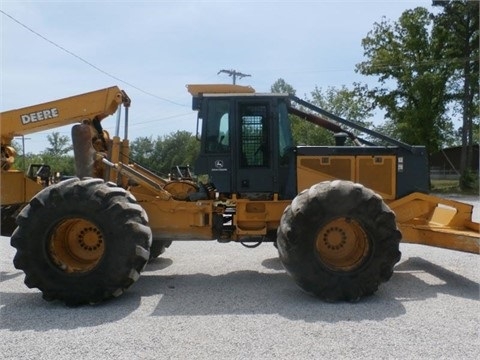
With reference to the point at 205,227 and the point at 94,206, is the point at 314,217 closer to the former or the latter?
the point at 205,227

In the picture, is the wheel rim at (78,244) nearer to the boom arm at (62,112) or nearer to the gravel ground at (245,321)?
the gravel ground at (245,321)

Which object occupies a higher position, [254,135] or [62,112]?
[62,112]

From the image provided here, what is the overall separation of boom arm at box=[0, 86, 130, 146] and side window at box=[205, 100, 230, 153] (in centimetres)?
150

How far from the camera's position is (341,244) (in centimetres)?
635

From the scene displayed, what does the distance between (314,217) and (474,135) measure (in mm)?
35390

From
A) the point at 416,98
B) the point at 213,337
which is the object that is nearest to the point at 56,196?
the point at 213,337

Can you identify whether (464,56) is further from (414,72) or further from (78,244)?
(78,244)

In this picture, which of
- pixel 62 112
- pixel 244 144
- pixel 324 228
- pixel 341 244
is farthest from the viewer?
pixel 62 112

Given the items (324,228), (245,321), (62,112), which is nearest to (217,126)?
(324,228)

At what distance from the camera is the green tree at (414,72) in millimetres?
32031

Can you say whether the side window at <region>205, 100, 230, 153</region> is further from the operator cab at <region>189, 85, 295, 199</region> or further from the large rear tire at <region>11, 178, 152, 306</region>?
the large rear tire at <region>11, 178, 152, 306</region>

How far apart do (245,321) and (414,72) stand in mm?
31726

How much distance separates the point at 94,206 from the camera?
6016 mm

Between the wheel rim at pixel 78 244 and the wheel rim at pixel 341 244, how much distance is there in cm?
280
